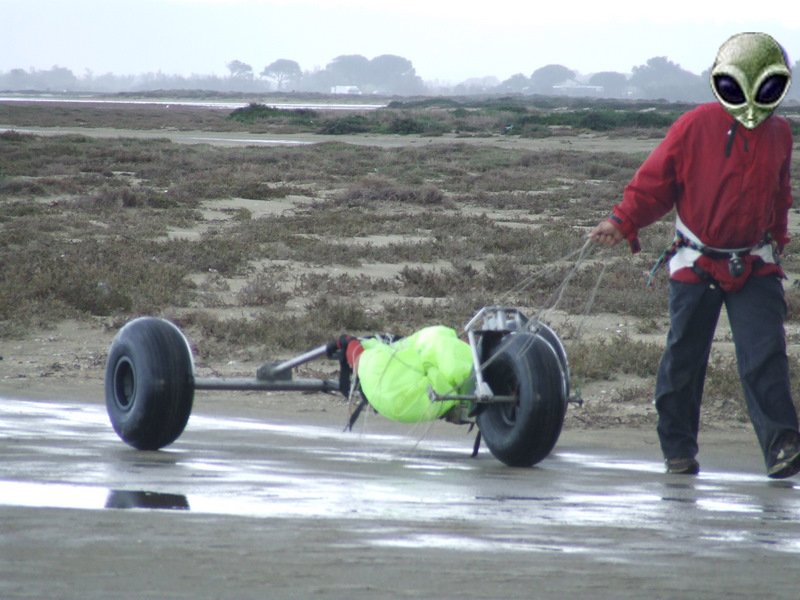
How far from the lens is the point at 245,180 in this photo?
990 inches

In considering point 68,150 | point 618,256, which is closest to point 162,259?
point 618,256

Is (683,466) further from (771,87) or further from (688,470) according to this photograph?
(771,87)

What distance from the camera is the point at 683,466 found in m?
5.29

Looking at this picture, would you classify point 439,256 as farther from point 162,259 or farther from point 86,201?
point 86,201

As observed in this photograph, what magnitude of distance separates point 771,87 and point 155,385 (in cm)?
328

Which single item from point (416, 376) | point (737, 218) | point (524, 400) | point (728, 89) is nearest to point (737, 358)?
point (737, 218)

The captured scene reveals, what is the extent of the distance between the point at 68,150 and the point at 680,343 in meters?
30.6

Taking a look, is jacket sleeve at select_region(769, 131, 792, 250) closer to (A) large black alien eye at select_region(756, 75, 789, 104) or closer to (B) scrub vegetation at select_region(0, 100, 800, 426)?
(A) large black alien eye at select_region(756, 75, 789, 104)

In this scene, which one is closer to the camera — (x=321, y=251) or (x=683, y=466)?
(x=683, y=466)

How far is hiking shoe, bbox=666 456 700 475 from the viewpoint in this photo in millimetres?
5289

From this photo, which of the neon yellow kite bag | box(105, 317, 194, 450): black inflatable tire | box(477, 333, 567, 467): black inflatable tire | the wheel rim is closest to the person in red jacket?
box(477, 333, 567, 467): black inflatable tire

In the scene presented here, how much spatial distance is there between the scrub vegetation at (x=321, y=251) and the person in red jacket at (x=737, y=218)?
1.93ft

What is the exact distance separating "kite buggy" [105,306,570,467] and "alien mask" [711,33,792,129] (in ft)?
4.53

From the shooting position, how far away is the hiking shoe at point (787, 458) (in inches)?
195
